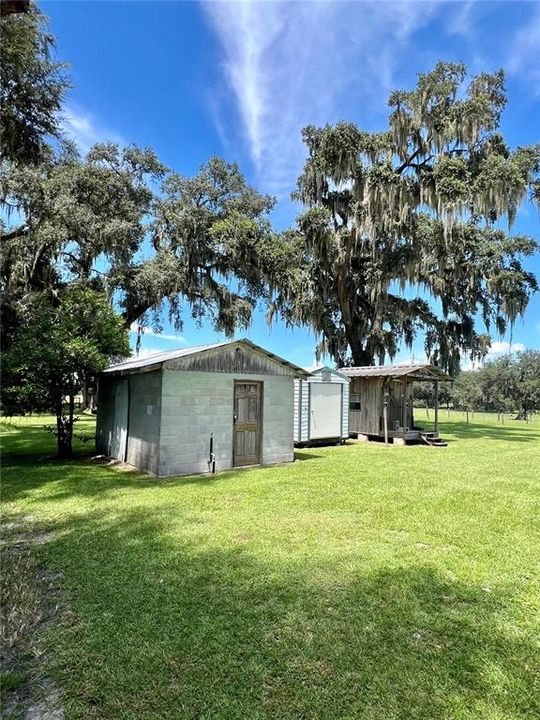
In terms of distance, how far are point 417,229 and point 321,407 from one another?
9079 mm

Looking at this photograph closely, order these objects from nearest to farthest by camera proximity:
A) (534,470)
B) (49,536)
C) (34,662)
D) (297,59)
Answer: (34,662), (49,536), (534,470), (297,59)

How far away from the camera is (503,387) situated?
119 feet

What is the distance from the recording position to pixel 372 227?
53.3 feet

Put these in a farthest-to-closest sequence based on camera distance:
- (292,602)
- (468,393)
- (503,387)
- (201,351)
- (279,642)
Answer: (468,393)
(503,387)
(201,351)
(292,602)
(279,642)

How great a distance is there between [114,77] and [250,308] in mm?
9729

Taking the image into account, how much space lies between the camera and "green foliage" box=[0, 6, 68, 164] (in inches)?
218

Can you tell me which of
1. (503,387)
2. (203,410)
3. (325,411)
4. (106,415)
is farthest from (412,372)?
(503,387)

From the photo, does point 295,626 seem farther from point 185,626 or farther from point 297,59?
point 297,59

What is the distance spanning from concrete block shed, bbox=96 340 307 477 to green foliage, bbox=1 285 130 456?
67 centimetres

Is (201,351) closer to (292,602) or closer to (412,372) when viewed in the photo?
(292,602)

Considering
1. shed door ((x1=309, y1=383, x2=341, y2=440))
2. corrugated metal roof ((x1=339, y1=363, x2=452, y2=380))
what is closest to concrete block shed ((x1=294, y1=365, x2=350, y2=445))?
shed door ((x1=309, y1=383, x2=341, y2=440))

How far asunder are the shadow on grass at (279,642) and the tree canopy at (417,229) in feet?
48.6

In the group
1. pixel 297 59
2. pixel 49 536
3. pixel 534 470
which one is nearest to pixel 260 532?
pixel 49 536

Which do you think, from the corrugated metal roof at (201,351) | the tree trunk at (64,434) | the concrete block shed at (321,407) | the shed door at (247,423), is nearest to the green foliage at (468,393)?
the concrete block shed at (321,407)
